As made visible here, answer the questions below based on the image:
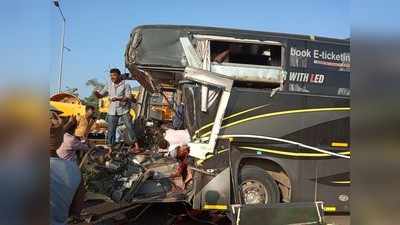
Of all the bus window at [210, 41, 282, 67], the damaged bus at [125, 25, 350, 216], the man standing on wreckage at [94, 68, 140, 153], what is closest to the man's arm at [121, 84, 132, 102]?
the man standing on wreckage at [94, 68, 140, 153]

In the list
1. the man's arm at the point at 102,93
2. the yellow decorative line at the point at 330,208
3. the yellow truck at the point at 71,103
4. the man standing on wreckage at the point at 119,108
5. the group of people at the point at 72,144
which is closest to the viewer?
the group of people at the point at 72,144

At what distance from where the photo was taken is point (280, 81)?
684 cm

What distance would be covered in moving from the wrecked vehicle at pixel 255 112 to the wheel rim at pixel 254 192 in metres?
0.01

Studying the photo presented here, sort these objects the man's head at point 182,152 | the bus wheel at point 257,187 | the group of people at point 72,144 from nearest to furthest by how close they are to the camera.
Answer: the group of people at point 72,144 < the bus wheel at point 257,187 < the man's head at point 182,152

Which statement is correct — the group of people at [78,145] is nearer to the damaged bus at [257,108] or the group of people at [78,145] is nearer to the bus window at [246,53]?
the damaged bus at [257,108]

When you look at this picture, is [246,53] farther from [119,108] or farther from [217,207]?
[119,108]

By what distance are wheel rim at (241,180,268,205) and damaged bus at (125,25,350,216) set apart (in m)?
0.01

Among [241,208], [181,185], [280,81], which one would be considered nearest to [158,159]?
[181,185]

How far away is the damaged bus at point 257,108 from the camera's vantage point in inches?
255

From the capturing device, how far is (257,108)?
6.66m

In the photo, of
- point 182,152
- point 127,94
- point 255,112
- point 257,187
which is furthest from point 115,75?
point 257,187

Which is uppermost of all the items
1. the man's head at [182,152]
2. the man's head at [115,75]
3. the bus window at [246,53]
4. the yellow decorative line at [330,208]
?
the bus window at [246,53]

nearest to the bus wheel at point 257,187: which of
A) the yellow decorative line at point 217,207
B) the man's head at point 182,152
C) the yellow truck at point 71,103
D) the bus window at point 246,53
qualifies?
the yellow decorative line at point 217,207
